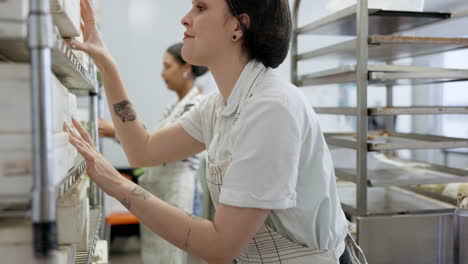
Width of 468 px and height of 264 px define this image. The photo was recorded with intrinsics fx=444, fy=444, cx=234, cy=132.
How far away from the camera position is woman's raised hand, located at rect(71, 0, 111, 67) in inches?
54.6

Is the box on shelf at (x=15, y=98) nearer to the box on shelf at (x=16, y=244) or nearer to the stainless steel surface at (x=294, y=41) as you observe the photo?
the box on shelf at (x=16, y=244)

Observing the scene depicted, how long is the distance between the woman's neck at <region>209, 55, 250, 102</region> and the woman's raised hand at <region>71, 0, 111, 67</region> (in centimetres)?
37

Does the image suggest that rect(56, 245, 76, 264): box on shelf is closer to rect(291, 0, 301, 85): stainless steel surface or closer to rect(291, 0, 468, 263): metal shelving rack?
rect(291, 0, 468, 263): metal shelving rack

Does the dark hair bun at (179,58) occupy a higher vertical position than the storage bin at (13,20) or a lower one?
higher

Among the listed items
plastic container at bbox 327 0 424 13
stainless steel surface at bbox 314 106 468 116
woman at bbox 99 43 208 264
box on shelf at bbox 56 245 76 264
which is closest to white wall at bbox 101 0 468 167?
woman at bbox 99 43 208 264

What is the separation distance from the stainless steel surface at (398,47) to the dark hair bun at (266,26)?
91cm

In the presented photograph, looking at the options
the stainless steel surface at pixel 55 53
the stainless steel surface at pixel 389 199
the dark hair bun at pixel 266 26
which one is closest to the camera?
the stainless steel surface at pixel 55 53

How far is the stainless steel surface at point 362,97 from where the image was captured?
2.07 metres

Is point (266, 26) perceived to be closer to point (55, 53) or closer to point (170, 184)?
point (55, 53)

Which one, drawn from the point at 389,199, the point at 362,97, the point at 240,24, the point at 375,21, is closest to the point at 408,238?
the point at 389,199

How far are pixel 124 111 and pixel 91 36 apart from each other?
0.29m

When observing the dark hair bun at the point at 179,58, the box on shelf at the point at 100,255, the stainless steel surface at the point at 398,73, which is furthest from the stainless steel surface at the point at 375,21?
the box on shelf at the point at 100,255

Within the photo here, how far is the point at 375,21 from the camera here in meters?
2.37

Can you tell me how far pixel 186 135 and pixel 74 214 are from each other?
29.7 inches
